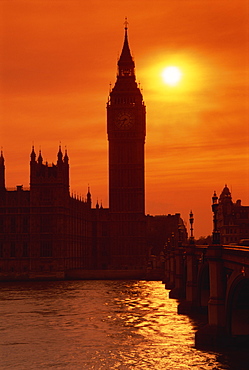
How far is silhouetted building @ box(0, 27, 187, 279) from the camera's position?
122m

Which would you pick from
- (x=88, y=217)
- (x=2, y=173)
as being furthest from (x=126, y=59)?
(x=2, y=173)

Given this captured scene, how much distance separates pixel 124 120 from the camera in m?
147

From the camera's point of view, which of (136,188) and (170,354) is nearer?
(170,354)

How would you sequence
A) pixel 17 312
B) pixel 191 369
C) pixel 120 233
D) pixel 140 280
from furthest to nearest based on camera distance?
1. pixel 120 233
2. pixel 140 280
3. pixel 17 312
4. pixel 191 369

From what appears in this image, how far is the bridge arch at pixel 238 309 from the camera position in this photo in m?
38.1


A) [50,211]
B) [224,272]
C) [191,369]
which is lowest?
[191,369]

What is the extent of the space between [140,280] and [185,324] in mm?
67892

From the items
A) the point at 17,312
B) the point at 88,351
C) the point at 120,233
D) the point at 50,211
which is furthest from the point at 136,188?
the point at 88,351

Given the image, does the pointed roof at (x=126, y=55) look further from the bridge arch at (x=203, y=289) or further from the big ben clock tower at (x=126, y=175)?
the bridge arch at (x=203, y=289)

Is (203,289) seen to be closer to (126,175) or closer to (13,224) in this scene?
(13,224)

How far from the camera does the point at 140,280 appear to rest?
393 ft

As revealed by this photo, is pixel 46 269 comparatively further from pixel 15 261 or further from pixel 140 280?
pixel 140 280

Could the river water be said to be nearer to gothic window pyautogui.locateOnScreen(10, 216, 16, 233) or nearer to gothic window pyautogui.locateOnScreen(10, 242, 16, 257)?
gothic window pyautogui.locateOnScreen(10, 242, 16, 257)

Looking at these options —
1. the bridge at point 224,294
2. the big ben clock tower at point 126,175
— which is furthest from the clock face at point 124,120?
the bridge at point 224,294
